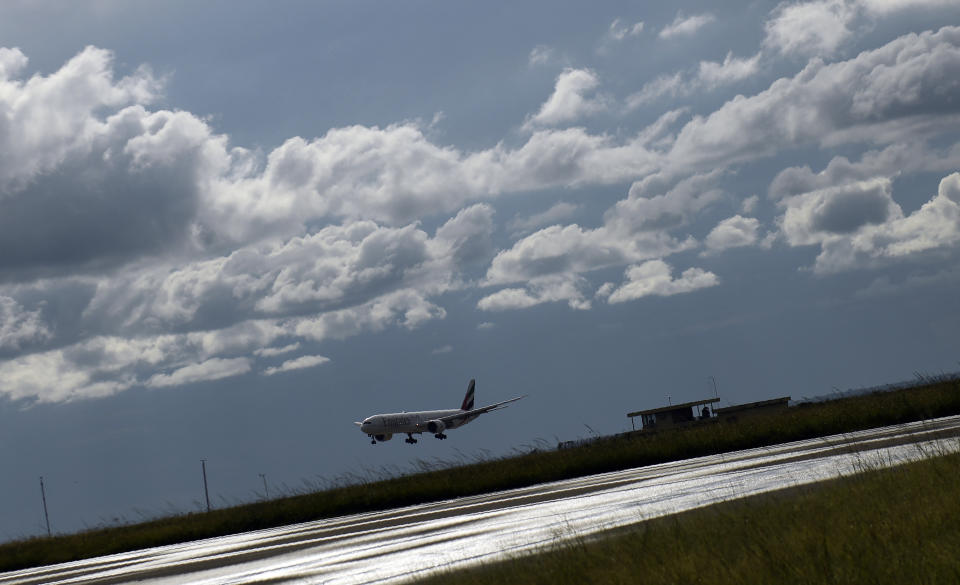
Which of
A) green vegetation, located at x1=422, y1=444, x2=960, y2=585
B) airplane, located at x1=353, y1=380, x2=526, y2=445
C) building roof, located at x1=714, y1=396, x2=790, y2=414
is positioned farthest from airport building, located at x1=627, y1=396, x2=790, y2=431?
green vegetation, located at x1=422, y1=444, x2=960, y2=585

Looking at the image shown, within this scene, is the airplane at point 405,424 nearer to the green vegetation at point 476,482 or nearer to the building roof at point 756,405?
the building roof at point 756,405

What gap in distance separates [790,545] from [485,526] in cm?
716

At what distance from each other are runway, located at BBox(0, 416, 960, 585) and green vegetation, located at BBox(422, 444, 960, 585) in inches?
51.8

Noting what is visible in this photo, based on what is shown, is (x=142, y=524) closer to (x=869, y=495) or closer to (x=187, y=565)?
(x=187, y=565)

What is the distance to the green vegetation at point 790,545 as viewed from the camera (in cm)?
650

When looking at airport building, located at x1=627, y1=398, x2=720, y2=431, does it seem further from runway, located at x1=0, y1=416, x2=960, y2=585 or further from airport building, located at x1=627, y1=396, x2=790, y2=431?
runway, located at x1=0, y1=416, x2=960, y2=585

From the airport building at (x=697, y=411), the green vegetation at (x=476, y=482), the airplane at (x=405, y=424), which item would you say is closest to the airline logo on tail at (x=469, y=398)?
the airplane at (x=405, y=424)

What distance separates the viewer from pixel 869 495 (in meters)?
9.55

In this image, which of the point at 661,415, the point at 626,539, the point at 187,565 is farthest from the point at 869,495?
the point at 661,415

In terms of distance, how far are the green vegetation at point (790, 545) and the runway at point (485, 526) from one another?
1.32 meters

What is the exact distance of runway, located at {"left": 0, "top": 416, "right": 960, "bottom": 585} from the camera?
11250mm

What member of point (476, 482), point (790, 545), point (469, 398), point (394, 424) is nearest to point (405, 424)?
point (394, 424)

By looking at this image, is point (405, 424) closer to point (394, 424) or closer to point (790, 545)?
point (394, 424)

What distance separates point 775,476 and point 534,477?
1216 centimetres
